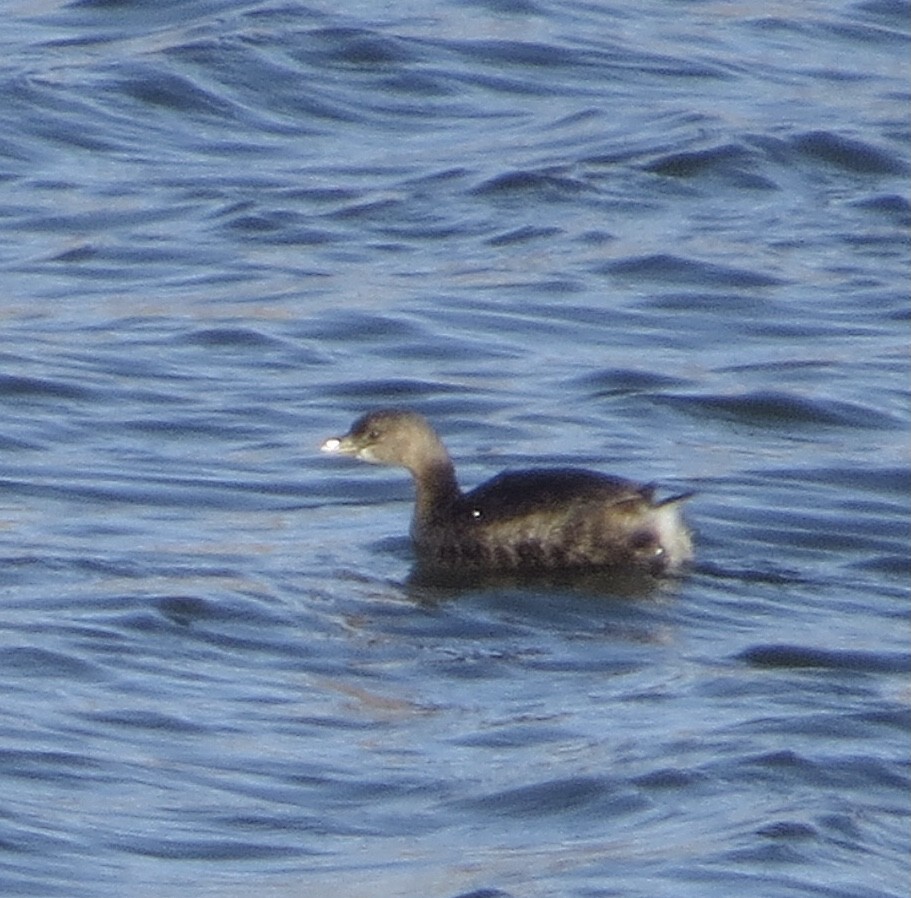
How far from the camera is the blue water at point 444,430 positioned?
6.70 metres

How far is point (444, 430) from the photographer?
10.8m

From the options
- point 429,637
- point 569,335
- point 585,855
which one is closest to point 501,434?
point 569,335

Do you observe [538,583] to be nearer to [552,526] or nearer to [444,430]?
[552,526]

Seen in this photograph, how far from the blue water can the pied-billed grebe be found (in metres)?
0.16

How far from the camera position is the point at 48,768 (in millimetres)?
6898

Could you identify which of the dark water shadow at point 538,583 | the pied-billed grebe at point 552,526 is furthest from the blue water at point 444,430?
the pied-billed grebe at point 552,526

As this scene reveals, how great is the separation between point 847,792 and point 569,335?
5325 millimetres

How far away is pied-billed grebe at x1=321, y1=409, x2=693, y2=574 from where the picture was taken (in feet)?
29.3

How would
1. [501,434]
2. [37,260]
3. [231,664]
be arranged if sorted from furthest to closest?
[37,260] < [501,434] < [231,664]

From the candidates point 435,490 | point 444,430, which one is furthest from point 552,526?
point 444,430

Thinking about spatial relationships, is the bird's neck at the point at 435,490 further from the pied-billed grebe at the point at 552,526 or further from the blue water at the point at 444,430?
the blue water at the point at 444,430

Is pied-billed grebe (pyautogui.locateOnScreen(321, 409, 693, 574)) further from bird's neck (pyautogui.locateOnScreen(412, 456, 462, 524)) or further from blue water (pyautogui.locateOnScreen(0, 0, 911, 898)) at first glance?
blue water (pyautogui.locateOnScreen(0, 0, 911, 898))

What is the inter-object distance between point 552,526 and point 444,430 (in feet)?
5.87

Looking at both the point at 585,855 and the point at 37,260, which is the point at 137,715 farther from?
the point at 37,260
